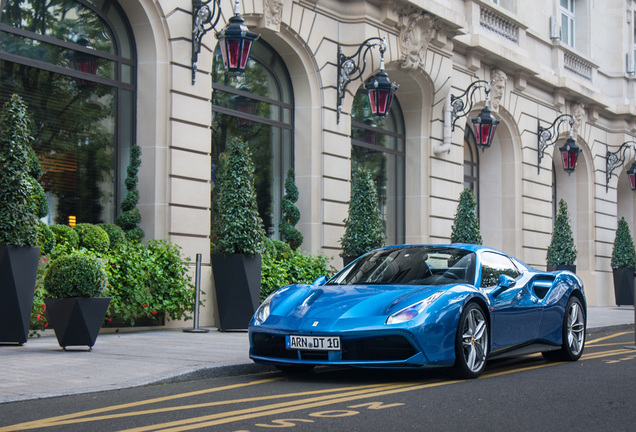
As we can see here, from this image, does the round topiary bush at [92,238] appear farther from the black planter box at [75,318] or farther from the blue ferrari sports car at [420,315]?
the blue ferrari sports car at [420,315]

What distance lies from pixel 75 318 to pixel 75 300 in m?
0.20

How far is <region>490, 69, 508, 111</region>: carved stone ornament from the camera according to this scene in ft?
75.9

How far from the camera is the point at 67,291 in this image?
30.8 ft

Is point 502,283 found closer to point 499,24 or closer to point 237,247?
point 237,247

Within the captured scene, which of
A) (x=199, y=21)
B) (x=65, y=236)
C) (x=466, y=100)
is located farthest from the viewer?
(x=466, y=100)

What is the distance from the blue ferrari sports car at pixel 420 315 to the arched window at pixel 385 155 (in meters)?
10.3

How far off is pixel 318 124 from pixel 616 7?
17446 millimetres

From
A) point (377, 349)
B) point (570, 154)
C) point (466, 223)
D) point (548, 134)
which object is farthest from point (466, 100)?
point (377, 349)

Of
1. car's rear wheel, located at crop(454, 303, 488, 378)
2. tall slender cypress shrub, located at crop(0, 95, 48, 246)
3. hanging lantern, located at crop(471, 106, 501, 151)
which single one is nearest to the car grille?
car's rear wheel, located at crop(454, 303, 488, 378)

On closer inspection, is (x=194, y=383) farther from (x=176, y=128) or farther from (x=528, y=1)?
(x=528, y=1)

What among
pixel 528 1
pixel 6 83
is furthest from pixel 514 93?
pixel 6 83

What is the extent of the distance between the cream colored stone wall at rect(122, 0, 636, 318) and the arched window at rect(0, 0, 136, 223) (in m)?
0.34

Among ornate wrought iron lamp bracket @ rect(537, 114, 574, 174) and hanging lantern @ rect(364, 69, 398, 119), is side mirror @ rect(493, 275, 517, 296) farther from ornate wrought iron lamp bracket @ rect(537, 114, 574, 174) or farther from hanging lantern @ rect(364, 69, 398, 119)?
ornate wrought iron lamp bracket @ rect(537, 114, 574, 174)

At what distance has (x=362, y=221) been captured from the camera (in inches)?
635
